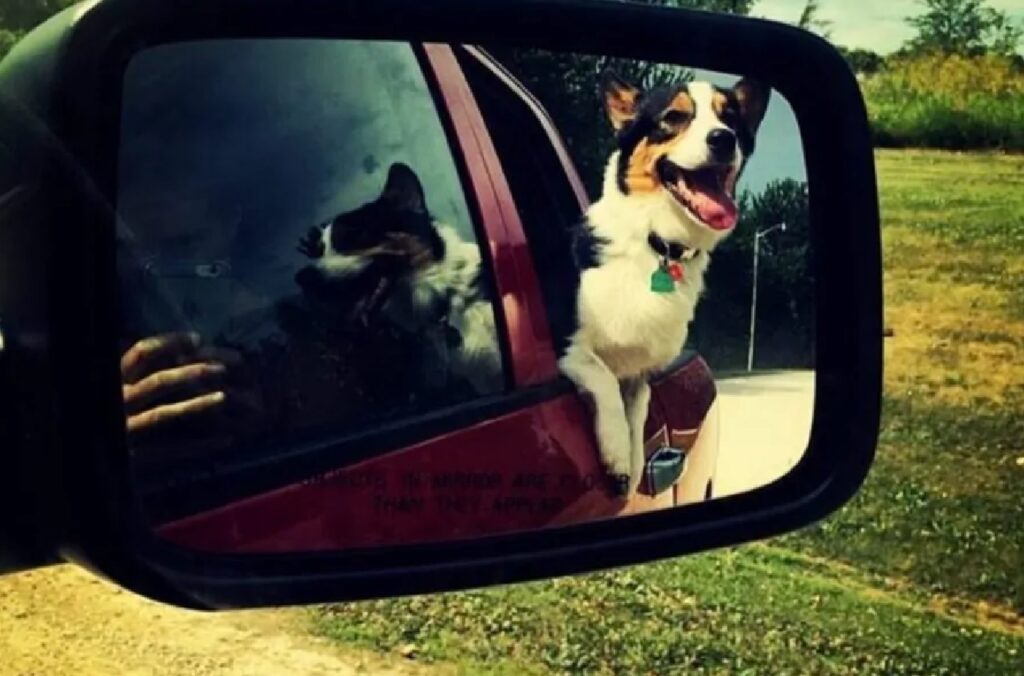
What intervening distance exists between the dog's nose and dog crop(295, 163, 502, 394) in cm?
22

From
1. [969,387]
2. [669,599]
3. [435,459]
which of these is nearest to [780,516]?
[435,459]

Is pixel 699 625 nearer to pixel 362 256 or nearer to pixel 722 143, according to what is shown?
pixel 722 143

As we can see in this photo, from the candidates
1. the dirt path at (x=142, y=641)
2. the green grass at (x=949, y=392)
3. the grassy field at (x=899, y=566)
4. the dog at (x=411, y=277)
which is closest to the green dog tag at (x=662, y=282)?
the dog at (x=411, y=277)

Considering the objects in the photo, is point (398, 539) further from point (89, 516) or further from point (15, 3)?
point (15, 3)

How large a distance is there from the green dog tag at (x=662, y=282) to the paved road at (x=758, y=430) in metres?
0.14

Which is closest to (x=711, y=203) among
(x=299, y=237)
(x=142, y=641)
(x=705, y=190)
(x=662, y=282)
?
(x=705, y=190)

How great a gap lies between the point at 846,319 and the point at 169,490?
1.91 feet

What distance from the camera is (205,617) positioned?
3.40 m

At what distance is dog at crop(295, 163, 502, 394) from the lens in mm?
1004

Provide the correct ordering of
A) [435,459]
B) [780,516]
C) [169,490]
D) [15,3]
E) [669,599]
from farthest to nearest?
1. [669,599]
2. [15,3]
3. [780,516]
4. [435,459]
5. [169,490]

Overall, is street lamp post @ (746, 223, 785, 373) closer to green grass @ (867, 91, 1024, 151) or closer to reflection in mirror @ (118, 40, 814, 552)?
reflection in mirror @ (118, 40, 814, 552)

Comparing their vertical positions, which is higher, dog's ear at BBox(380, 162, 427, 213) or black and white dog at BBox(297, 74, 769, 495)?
dog's ear at BBox(380, 162, 427, 213)

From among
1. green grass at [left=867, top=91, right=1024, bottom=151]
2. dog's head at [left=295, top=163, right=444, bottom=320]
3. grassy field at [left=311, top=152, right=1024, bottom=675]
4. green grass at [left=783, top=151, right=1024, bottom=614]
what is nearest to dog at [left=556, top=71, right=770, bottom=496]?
dog's head at [left=295, top=163, right=444, bottom=320]

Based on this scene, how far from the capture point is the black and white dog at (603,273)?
1014mm
